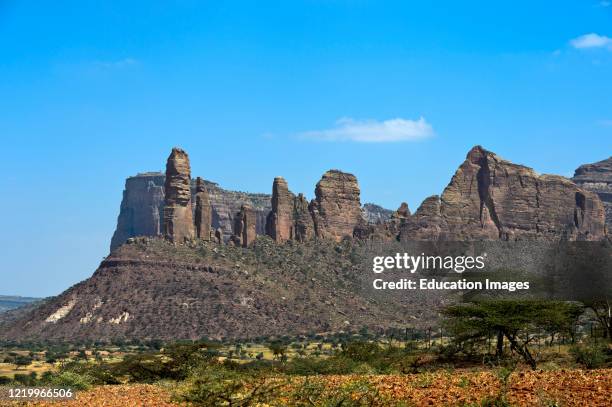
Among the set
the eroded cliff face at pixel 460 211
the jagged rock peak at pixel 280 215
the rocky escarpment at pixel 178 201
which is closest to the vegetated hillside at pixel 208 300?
the rocky escarpment at pixel 178 201

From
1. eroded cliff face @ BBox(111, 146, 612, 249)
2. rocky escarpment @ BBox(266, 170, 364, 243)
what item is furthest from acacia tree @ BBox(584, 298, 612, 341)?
rocky escarpment @ BBox(266, 170, 364, 243)

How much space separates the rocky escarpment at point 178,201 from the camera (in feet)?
508

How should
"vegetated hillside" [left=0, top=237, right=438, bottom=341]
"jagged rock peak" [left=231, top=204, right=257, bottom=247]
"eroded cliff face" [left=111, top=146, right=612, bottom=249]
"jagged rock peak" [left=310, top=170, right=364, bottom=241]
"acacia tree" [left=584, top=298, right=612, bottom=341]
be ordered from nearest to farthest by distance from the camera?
"acacia tree" [left=584, top=298, right=612, bottom=341]
"vegetated hillside" [left=0, top=237, right=438, bottom=341]
"jagged rock peak" [left=231, top=204, right=257, bottom=247]
"eroded cliff face" [left=111, top=146, right=612, bottom=249]
"jagged rock peak" [left=310, top=170, right=364, bottom=241]

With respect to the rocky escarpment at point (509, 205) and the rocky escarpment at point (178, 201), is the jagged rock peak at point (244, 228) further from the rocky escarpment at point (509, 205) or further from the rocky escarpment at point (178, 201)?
the rocky escarpment at point (509, 205)

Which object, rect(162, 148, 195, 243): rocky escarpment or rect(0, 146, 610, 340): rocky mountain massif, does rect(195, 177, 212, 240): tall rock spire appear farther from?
rect(162, 148, 195, 243): rocky escarpment

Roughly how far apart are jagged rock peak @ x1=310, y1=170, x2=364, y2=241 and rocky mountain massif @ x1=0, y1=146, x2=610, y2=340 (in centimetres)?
22

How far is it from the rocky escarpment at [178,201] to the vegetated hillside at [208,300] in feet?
7.89

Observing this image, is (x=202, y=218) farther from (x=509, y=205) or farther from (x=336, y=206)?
(x=509, y=205)

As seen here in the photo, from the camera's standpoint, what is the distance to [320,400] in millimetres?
22547

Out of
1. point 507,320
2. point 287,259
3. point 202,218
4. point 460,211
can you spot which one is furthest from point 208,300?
point 507,320

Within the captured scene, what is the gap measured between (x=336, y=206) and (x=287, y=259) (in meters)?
24.3

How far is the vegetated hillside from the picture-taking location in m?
134

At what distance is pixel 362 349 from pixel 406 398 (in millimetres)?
30282

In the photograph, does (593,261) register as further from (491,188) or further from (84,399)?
(491,188)
